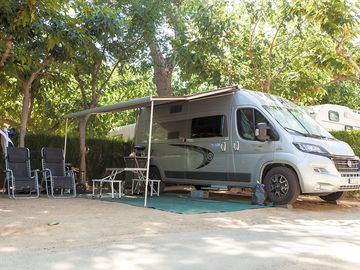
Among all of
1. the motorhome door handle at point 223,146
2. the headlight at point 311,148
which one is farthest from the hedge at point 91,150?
the headlight at point 311,148

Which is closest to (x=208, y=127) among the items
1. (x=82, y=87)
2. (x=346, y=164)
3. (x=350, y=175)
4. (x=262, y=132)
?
(x=262, y=132)

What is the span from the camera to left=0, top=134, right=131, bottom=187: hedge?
12875 mm

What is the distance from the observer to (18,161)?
10508 millimetres

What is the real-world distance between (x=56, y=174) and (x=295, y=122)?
570cm

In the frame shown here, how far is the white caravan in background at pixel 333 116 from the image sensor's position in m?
13.2

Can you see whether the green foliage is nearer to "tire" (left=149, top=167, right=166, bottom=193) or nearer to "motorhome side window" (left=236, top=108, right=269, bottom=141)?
"motorhome side window" (left=236, top=108, right=269, bottom=141)

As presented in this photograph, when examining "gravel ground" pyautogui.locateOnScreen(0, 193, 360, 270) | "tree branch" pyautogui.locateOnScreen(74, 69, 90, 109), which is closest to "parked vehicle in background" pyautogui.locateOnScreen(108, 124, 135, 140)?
"tree branch" pyautogui.locateOnScreen(74, 69, 90, 109)

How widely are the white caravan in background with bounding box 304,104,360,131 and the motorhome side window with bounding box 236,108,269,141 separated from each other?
158 inches

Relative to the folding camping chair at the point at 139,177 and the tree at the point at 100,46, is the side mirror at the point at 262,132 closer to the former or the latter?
the folding camping chair at the point at 139,177

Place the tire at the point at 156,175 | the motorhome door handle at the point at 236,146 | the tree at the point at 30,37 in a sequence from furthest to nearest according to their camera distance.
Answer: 1. the tire at the point at 156,175
2. the motorhome door handle at the point at 236,146
3. the tree at the point at 30,37

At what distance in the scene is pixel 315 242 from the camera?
5.07 meters

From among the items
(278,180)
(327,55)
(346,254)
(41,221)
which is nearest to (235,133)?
(278,180)

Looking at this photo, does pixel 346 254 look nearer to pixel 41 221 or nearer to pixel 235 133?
pixel 41 221

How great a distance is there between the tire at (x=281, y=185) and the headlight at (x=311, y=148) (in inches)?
18.9
